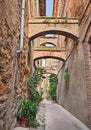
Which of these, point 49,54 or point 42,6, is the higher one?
point 42,6

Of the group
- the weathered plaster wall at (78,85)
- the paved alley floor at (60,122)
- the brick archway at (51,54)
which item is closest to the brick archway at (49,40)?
the brick archway at (51,54)

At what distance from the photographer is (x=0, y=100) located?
3.73m

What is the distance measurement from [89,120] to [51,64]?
75.1ft

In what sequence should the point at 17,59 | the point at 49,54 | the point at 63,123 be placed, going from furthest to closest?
the point at 49,54, the point at 63,123, the point at 17,59

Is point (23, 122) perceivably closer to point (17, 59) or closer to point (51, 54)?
point (17, 59)

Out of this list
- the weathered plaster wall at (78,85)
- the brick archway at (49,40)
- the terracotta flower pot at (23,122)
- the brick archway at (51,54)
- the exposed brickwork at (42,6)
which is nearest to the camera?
the terracotta flower pot at (23,122)

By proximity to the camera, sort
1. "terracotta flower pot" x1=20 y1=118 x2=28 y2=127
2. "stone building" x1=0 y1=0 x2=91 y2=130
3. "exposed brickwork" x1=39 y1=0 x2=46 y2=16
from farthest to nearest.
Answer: "exposed brickwork" x1=39 y1=0 x2=46 y2=16
"terracotta flower pot" x1=20 y1=118 x2=28 y2=127
"stone building" x1=0 y1=0 x2=91 y2=130

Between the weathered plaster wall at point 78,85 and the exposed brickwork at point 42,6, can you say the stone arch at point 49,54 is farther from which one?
the exposed brickwork at point 42,6

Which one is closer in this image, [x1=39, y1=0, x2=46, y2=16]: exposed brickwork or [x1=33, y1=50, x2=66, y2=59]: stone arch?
[x1=33, y1=50, x2=66, y2=59]: stone arch

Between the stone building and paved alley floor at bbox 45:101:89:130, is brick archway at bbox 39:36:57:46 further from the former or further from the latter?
paved alley floor at bbox 45:101:89:130

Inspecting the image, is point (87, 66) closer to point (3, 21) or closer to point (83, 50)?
point (83, 50)

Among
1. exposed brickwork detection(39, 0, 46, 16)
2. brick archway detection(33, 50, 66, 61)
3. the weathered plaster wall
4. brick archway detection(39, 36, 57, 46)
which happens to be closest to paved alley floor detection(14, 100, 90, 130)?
the weathered plaster wall

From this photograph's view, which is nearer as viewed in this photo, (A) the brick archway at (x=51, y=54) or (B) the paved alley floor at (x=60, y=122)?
(B) the paved alley floor at (x=60, y=122)

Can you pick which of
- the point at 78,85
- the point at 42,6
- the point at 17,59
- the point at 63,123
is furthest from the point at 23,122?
the point at 42,6
